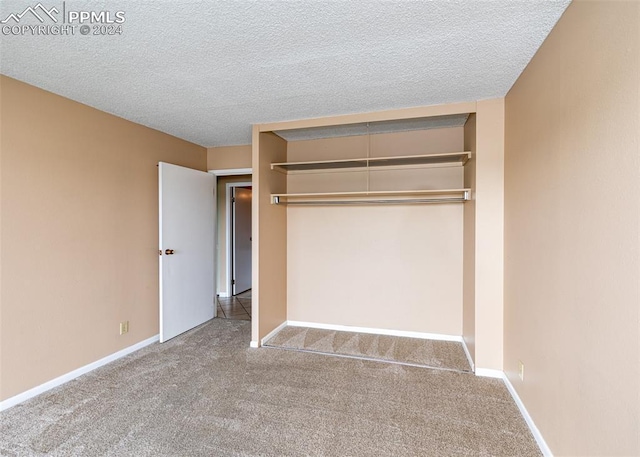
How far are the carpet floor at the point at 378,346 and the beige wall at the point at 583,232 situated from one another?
910 millimetres

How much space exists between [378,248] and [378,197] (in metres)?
0.62

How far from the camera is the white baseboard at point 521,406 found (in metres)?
1.77

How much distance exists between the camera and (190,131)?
3631 mm

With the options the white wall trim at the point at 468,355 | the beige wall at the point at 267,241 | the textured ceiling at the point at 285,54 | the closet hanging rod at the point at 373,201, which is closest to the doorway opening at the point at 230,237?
the beige wall at the point at 267,241

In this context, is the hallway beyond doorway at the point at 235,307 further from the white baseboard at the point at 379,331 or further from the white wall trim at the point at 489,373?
the white wall trim at the point at 489,373

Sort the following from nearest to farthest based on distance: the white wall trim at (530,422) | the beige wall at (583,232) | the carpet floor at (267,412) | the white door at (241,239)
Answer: the beige wall at (583,232) → the white wall trim at (530,422) → the carpet floor at (267,412) → the white door at (241,239)

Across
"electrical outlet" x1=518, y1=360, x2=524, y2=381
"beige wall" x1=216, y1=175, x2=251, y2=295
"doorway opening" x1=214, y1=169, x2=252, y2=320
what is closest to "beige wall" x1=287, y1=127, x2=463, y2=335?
"electrical outlet" x1=518, y1=360, x2=524, y2=381

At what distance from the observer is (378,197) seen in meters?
3.72

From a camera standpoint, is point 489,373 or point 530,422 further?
point 489,373

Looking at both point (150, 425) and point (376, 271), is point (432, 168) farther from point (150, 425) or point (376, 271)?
point (150, 425)

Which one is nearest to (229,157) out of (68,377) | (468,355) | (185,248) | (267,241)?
(185,248)

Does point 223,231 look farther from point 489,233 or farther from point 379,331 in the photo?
point 489,233

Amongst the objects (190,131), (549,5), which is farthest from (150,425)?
(549,5)

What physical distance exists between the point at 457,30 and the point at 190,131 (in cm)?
298
